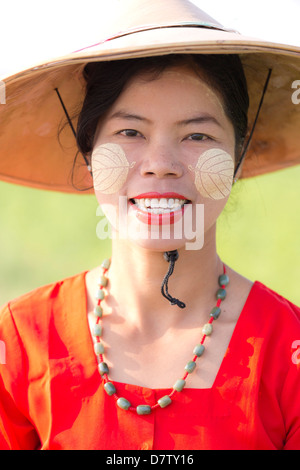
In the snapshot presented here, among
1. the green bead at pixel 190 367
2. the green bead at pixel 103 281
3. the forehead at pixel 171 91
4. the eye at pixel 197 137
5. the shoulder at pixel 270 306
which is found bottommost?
the green bead at pixel 190 367

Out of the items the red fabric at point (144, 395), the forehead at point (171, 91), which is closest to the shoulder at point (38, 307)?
the red fabric at point (144, 395)

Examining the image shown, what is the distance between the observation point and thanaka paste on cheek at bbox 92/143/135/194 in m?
1.99

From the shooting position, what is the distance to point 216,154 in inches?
79.3

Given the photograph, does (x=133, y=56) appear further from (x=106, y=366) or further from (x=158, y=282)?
(x=106, y=366)

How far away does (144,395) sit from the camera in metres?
2.01

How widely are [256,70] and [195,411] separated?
1.07m

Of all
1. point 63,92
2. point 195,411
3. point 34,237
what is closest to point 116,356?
point 195,411

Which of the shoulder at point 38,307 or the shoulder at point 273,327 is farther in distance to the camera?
the shoulder at point 38,307

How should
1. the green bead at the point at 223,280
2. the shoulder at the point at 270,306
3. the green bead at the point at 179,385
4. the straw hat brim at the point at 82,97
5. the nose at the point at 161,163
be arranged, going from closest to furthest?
the straw hat brim at the point at 82,97 < the nose at the point at 161,163 < the green bead at the point at 179,385 < the shoulder at the point at 270,306 < the green bead at the point at 223,280

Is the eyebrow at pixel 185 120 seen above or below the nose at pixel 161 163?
above

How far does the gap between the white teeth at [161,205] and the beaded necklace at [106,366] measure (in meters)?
0.39

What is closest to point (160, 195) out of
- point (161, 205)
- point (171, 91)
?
point (161, 205)

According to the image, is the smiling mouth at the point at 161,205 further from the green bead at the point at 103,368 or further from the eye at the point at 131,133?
the green bead at the point at 103,368

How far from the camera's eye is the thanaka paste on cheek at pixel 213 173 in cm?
198
